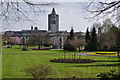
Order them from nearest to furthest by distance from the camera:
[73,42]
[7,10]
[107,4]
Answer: [7,10]
[107,4]
[73,42]

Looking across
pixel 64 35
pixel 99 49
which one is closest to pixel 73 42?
pixel 99 49

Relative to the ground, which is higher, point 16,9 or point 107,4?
point 107,4

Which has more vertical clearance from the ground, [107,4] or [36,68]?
[107,4]

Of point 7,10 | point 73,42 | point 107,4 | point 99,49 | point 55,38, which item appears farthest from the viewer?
point 55,38

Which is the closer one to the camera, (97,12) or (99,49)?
(97,12)

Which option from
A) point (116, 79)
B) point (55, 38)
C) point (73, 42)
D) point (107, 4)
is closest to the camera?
point (107, 4)

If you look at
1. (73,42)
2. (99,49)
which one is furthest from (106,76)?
(99,49)

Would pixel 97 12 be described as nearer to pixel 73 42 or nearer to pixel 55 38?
pixel 73 42

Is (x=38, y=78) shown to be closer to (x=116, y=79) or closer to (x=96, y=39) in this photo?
(x=116, y=79)

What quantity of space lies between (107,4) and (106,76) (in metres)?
4.13

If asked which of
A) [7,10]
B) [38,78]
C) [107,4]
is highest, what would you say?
[107,4]

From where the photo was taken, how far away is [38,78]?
9.95 metres

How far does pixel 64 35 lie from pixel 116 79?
62.3 metres

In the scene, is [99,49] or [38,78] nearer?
[38,78]
